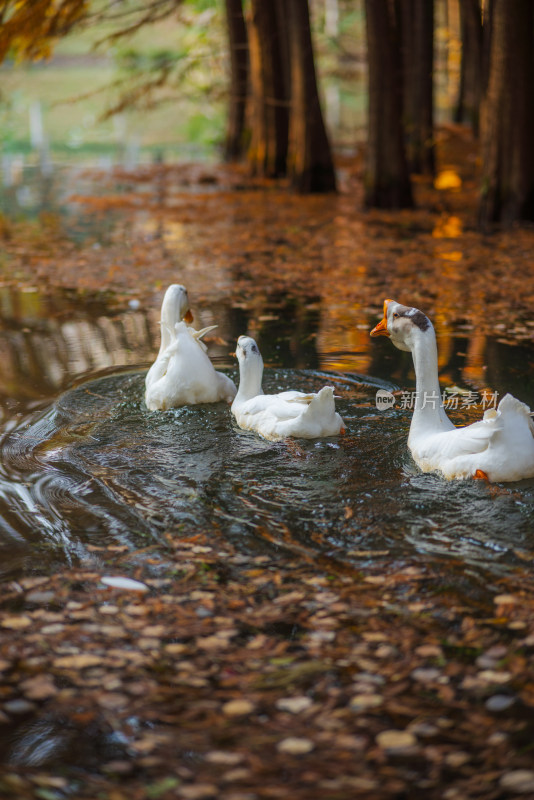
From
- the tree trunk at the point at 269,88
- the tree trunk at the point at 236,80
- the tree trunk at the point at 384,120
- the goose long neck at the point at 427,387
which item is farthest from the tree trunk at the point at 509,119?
the tree trunk at the point at 236,80

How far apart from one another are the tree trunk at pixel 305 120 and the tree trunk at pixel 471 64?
3.36m

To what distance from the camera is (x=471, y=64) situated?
28.7 meters

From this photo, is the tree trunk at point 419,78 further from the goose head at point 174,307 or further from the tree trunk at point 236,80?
the goose head at point 174,307

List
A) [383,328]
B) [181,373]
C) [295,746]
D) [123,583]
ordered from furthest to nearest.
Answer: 1. [181,373]
2. [383,328]
3. [123,583]
4. [295,746]

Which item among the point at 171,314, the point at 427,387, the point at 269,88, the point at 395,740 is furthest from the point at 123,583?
the point at 269,88

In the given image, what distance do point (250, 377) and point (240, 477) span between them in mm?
1272

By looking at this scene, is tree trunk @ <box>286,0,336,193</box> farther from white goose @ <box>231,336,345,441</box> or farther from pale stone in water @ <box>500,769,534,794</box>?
pale stone in water @ <box>500,769,534,794</box>

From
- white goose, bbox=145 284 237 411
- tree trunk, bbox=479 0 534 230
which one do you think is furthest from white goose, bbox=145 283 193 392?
tree trunk, bbox=479 0 534 230

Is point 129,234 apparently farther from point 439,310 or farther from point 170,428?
point 170,428

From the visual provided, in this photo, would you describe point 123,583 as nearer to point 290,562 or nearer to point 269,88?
point 290,562

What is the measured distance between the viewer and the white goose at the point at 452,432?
545cm

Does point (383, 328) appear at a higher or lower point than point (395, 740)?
higher

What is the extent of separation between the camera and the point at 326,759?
3521 mm

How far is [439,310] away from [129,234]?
25.9 ft
